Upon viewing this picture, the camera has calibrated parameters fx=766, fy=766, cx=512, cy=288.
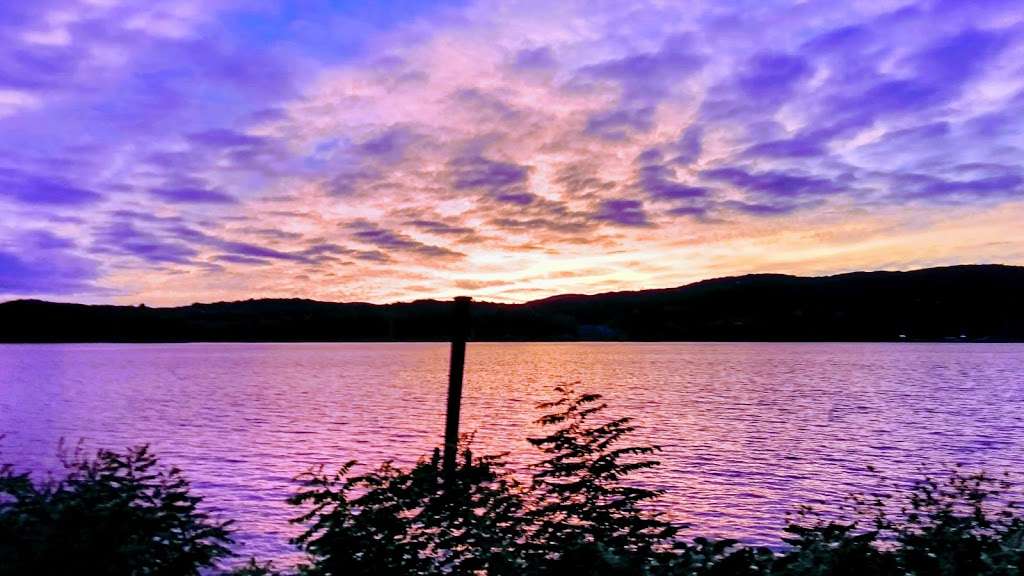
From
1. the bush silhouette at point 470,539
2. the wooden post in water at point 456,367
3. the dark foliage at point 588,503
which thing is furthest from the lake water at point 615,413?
the dark foliage at point 588,503

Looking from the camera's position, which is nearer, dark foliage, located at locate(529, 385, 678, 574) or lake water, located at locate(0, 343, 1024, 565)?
dark foliage, located at locate(529, 385, 678, 574)

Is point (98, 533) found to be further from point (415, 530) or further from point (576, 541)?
point (576, 541)

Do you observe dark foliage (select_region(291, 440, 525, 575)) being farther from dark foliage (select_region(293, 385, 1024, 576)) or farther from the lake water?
the lake water

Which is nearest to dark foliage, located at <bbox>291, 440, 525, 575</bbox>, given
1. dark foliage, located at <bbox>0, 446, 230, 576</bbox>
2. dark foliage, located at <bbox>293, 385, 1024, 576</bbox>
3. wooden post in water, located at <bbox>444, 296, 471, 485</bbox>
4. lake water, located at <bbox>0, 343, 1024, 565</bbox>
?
dark foliage, located at <bbox>293, 385, 1024, 576</bbox>

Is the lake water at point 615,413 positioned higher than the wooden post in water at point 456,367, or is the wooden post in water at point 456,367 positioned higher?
the wooden post in water at point 456,367

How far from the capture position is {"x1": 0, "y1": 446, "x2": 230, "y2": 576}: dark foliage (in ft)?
20.2

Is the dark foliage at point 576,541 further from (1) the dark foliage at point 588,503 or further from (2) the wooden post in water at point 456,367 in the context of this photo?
(2) the wooden post in water at point 456,367

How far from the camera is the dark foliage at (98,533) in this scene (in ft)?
20.2

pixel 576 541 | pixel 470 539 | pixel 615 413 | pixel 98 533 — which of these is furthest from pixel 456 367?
pixel 615 413

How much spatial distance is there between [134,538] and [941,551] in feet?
25.8

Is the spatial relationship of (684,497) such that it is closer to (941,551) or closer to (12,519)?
(941,551)

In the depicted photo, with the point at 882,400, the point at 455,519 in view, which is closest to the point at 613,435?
the point at 455,519

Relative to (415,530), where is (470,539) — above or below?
above

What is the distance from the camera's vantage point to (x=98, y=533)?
653 centimetres
